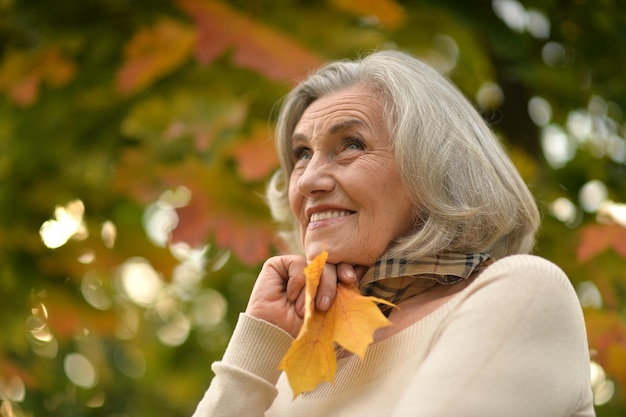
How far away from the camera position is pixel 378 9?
3252mm

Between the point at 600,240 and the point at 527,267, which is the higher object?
the point at 527,267

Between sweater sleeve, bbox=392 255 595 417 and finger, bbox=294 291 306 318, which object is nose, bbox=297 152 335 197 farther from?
sweater sleeve, bbox=392 255 595 417

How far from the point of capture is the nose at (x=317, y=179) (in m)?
2.28

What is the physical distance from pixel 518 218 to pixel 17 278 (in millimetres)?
2624

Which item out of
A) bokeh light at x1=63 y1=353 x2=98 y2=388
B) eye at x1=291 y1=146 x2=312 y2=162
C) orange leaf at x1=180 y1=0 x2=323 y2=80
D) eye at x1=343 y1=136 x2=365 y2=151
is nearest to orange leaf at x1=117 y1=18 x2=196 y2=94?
orange leaf at x1=180 y1=0 x2=323 y2=80

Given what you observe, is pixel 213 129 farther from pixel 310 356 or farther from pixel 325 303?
pixel 310 356

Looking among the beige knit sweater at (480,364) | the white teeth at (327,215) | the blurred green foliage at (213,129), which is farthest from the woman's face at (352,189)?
the blurred green foliage at (213,129)

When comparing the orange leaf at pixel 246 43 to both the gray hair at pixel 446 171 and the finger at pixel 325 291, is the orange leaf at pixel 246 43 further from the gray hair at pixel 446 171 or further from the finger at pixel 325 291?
the finger at pixel 325 291

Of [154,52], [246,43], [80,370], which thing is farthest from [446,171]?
[80,370]

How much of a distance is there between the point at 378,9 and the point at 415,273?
1.38 metres

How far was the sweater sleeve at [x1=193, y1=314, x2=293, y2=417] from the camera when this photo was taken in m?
2.14

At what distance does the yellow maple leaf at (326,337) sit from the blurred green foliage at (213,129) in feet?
4.11

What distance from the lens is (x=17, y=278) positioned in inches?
166

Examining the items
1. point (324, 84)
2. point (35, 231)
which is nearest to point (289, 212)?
point (324, 84)
